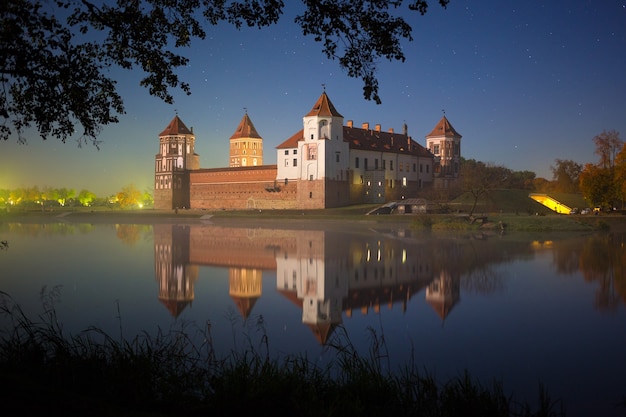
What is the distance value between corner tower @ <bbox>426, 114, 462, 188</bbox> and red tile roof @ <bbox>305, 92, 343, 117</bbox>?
1863 cm

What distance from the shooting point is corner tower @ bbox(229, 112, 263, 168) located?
86750 mm

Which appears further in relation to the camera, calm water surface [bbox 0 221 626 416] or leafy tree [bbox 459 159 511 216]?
leafy tree [bbox 459 159 511 216]

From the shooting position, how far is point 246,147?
86.9m

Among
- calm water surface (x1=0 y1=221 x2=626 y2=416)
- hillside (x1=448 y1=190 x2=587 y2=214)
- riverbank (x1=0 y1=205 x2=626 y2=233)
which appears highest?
hillside (x1=448 y1=190 x2=587 y2=214)

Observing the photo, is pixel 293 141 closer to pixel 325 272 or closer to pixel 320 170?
pixel 320 170

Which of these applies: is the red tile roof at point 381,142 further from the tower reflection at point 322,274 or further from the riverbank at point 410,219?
the tower reflection at point 322,274

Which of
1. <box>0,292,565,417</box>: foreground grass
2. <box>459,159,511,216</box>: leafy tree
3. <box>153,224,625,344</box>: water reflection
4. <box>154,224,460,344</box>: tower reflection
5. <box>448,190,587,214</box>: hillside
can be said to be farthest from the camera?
<box>448,190,587,214</box>: hillside

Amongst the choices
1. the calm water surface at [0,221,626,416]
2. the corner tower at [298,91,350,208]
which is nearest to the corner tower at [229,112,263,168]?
the corner tower at [298,91,350,208]

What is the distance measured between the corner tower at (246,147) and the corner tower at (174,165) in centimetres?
844

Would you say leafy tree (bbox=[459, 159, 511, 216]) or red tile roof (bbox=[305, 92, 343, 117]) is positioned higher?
red tile roof (bbox=[305, 92, 343, 117])

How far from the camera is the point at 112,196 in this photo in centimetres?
13275

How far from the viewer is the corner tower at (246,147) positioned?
8675 centimetres

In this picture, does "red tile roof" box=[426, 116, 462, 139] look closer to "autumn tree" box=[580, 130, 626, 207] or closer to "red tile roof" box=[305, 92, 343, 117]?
"red tile roof" box=[305, 92, 343, 117]

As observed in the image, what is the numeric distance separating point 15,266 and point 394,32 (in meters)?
14.4
